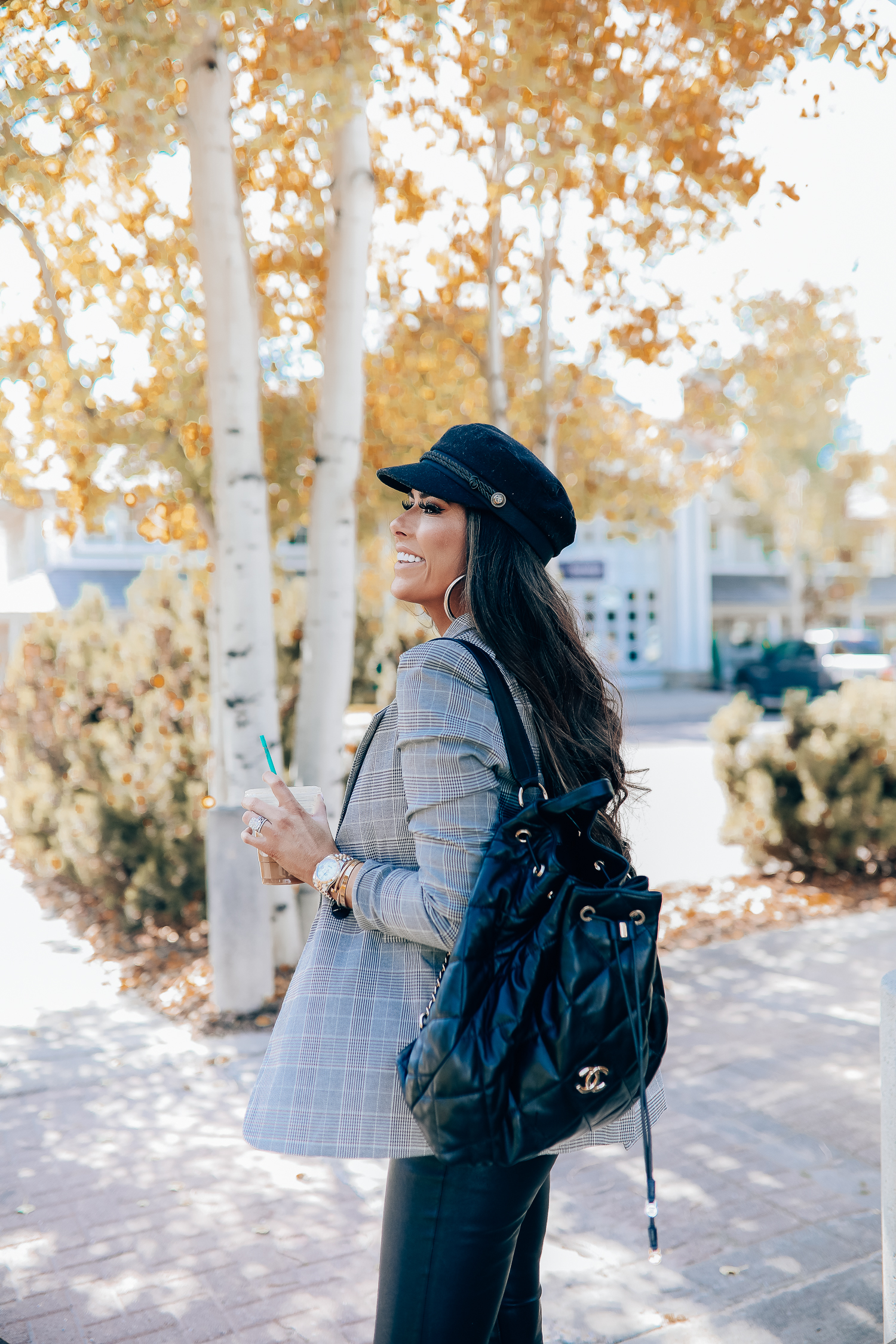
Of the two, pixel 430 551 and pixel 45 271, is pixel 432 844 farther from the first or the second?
pixel 45 271

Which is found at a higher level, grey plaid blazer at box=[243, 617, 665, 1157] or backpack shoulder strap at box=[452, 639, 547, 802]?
backpack shoulder strap at box=[452, 639, 547, 802]

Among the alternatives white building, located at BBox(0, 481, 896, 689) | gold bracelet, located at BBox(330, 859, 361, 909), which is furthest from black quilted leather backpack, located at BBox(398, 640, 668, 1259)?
white building, located at BBox(0, 481, 896, 689)

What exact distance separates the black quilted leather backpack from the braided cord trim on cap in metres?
0.55

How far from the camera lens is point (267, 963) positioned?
17.4ft

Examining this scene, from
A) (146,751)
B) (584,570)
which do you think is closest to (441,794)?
(146,751)

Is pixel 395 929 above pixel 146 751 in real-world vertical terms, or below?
above

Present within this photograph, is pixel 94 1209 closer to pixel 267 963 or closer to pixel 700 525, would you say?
pixel 267 963

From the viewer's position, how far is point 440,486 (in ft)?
5.72

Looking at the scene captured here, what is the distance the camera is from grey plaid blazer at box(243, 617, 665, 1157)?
1532 millimetres

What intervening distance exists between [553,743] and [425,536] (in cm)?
42

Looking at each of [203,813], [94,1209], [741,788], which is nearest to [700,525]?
[741,788]

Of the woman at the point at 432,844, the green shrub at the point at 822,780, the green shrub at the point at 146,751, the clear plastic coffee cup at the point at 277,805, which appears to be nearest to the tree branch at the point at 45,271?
the green shrub at the point at 146,751

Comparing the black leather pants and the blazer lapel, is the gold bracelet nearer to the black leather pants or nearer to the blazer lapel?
the blazer lapel

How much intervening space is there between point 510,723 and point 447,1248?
0.79 meters
